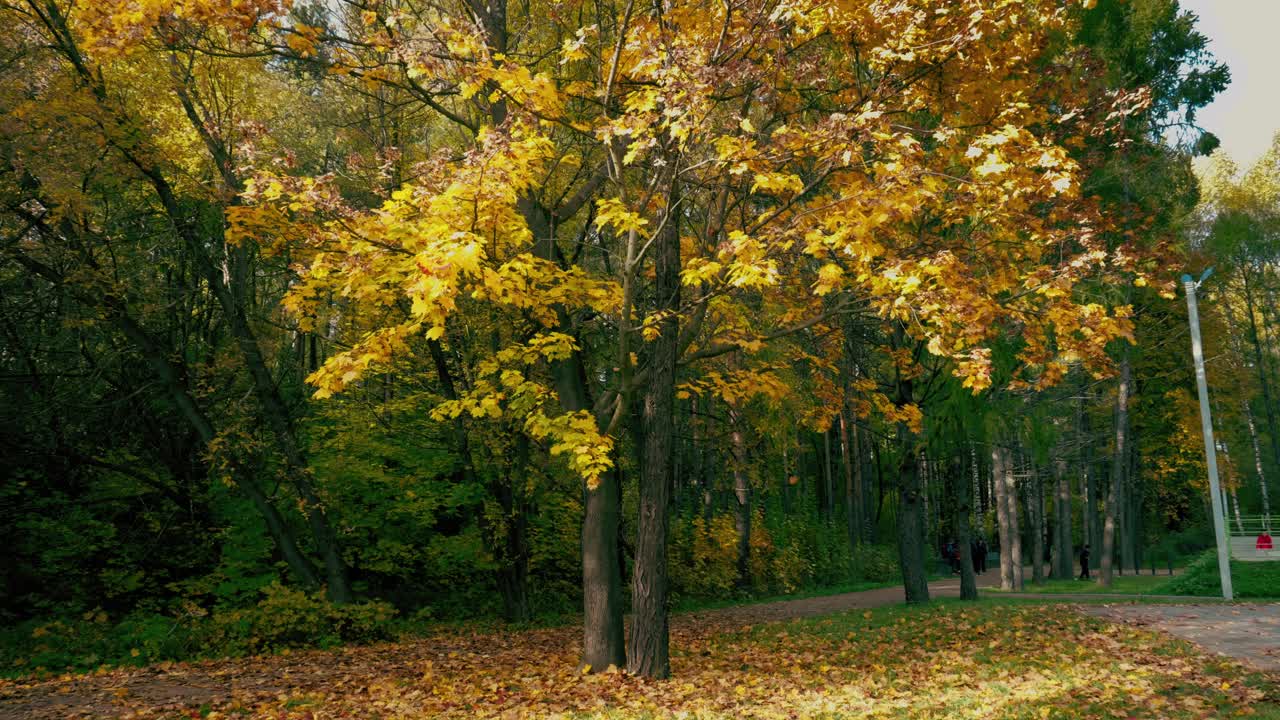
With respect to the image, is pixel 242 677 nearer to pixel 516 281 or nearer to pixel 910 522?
pixel 516 281

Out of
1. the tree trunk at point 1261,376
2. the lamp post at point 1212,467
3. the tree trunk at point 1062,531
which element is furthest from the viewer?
the tree trunk at point 1261,376

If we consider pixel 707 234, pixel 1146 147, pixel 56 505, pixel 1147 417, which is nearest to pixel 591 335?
pixel 707 234

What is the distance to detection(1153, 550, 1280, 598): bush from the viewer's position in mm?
15000

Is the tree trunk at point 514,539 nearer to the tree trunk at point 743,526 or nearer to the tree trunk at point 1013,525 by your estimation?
the tree trunk at point 743,526

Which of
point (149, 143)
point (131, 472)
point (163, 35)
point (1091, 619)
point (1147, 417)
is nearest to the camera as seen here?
point (163, 35)

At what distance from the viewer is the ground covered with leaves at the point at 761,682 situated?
6.57m

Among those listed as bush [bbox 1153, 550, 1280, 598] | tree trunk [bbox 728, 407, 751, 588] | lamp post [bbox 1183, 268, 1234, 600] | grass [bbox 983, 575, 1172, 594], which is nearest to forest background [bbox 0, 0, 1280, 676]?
tree trunk [bbox 728, 407, 751, 588]

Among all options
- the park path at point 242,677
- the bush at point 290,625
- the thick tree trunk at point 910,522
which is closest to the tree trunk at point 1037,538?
the thick tree trunk at point 910,522

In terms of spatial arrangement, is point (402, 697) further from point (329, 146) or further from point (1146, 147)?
point (1146, 147)

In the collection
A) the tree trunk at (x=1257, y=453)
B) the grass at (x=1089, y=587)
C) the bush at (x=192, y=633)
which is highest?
the tree trunk at (x=1257, y=453)

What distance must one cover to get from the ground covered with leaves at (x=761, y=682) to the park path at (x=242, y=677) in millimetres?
29

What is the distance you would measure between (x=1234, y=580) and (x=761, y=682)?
12.4 m

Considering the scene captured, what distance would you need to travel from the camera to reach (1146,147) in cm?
1827

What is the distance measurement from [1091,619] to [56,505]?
661 inches
